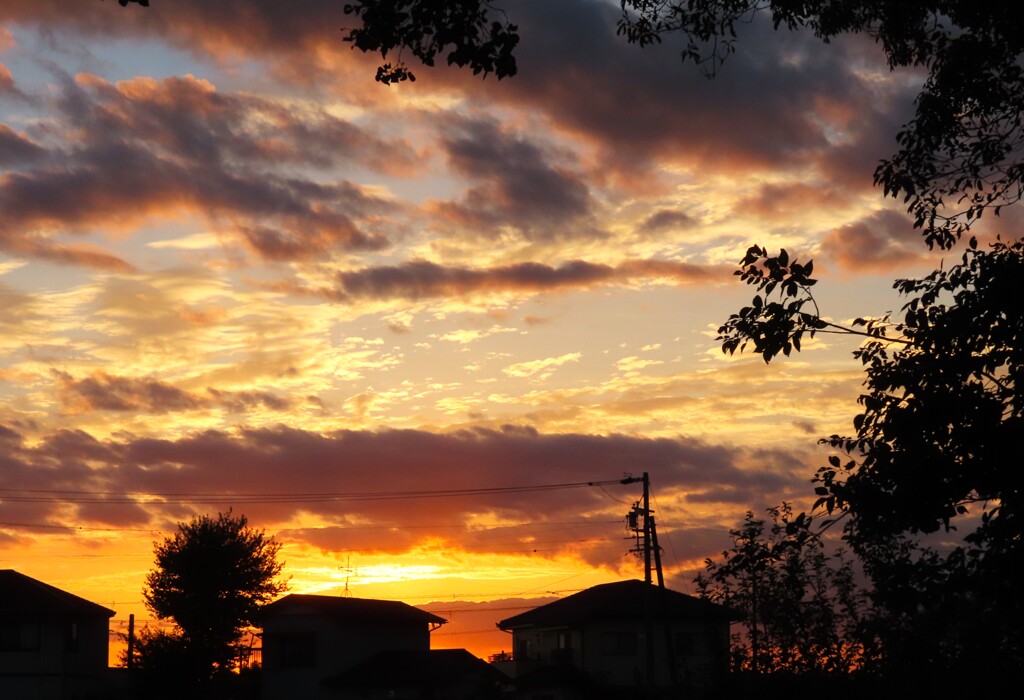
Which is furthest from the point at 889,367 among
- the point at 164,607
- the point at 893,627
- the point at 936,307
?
the point at 164,607

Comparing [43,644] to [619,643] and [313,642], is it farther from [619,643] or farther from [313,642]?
[619,643]

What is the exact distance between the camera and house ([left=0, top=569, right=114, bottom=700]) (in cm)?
6419

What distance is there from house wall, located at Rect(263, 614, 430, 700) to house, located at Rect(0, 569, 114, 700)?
10341 mm

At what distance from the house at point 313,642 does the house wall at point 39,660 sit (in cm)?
1083

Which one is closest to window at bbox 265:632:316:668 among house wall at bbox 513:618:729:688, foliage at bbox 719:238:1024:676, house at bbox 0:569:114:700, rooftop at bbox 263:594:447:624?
rooftop at bbox 263:594:447:624

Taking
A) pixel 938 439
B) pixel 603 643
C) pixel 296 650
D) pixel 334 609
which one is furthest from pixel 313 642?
pixel 938 439

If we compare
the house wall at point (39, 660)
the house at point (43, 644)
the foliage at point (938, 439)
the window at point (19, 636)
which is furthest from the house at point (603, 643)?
the foliage at point (938, 439)

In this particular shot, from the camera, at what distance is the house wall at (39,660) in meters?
64.1

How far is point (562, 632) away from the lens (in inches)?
3027

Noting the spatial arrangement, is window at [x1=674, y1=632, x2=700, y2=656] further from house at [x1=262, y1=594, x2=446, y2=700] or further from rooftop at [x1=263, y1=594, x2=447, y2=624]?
house at [x1=262, y1=594, x2=446, y2=700]

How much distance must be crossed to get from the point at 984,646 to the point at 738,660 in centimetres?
638

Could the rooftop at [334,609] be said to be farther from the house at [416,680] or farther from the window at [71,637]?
the window at [71,637]

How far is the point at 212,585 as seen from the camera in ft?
243

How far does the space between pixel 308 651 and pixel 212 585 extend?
33.2ft
